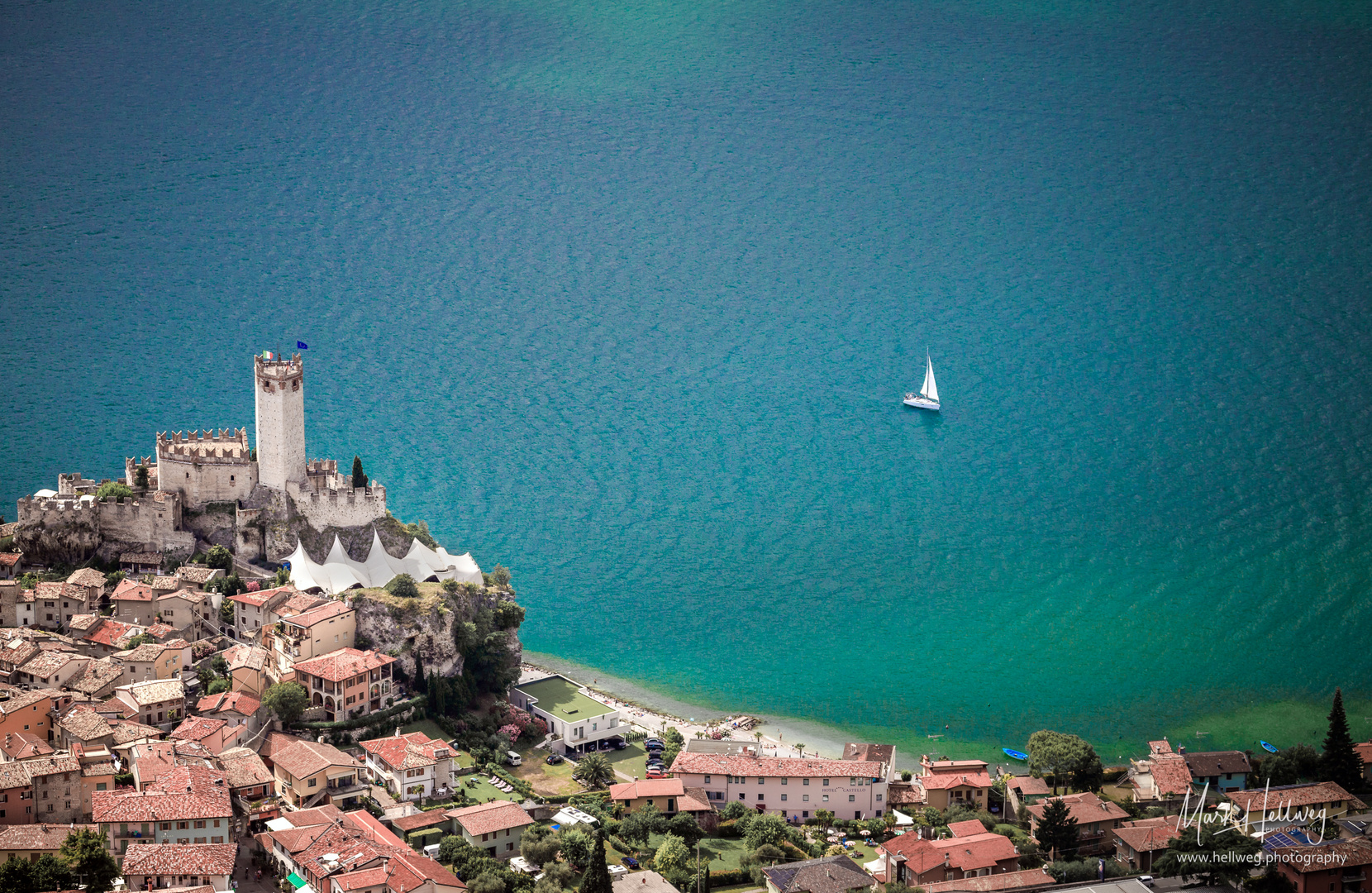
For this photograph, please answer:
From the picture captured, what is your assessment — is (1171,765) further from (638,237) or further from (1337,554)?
(638,237)

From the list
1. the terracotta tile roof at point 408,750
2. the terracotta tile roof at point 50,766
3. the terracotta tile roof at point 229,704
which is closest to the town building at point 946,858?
the terracotta tile roof at point 408,750

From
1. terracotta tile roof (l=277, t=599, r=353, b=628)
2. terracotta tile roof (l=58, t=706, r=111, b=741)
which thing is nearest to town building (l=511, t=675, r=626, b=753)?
terracotta tile roof (l=277, t=599, r=353, b=628)

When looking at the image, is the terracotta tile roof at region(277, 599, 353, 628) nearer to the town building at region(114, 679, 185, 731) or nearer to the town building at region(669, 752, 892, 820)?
the town building at region(114, 679, 185, 731)

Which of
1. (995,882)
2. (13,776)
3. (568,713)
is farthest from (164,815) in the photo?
(995,882)

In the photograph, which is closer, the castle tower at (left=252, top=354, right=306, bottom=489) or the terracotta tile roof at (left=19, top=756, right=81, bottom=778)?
the terracotta tile roof at (left=19, top=756, right=81, bottom=778)

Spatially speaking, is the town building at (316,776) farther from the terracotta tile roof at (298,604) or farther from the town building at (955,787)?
the town building at (955,787)

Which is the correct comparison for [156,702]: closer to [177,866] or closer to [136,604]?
[136,604]
